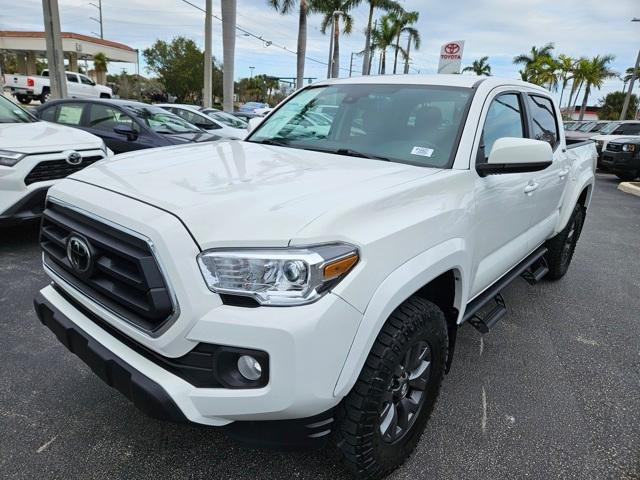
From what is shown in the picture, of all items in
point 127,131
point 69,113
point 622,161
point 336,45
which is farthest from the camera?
point 336,45

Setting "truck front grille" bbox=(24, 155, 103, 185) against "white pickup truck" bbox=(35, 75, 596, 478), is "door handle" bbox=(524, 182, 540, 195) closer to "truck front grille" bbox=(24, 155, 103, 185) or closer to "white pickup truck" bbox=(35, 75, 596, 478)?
"white pickup truck" bbox=(35, 75, 596, 478)

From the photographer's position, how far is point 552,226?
3881 millimetres

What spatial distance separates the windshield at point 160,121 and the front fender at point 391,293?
631 centimetres

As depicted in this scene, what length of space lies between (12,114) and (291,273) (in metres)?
5.42

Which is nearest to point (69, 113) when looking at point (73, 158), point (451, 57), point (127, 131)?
point (127, 131)

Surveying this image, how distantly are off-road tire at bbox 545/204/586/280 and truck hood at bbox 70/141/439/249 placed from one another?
269cm

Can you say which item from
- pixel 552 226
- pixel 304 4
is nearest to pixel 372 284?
pixel 552 226

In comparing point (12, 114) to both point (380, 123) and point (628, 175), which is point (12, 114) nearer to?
point (380, 123)

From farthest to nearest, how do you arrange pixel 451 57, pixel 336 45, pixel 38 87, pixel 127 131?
pixel 336 45 < pixel 38 87 < pixel 451 57 < pixel 127 131

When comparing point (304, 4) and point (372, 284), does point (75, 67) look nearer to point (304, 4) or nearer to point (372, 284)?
point (304, 4)

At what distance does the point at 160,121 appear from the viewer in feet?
24.6

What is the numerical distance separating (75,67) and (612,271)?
45086 mm

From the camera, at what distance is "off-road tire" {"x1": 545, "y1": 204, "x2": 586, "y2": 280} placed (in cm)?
434

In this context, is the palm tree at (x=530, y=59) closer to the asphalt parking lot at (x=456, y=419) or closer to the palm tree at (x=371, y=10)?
the palm tree at (x=371, y=10)
